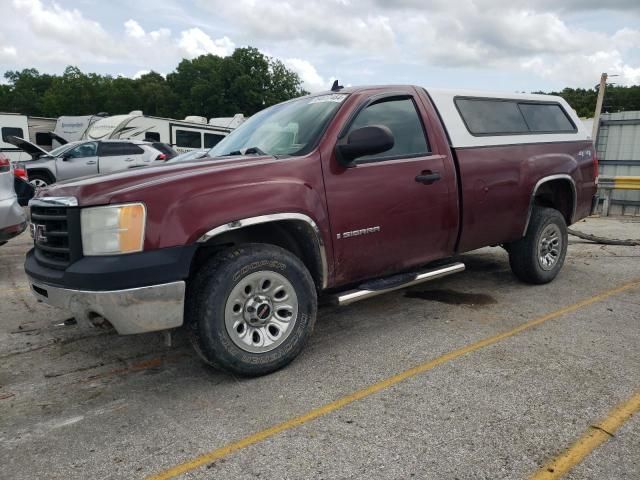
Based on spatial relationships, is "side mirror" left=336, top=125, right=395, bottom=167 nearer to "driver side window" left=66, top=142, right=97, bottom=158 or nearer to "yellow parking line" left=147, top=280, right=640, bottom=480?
"yellow parking line" left=147, top=280, right=640, bottom=480

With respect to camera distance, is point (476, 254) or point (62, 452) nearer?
point (62, 452)

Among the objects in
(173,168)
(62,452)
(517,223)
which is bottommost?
(62,452)

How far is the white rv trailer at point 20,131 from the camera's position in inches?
695

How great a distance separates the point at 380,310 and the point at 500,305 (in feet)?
Result: 3.56

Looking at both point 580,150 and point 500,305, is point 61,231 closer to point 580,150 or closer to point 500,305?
point 500,305

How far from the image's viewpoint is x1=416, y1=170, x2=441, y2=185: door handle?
3.91m

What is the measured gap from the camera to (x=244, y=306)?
310cm

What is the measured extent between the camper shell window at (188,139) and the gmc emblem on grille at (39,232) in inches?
754

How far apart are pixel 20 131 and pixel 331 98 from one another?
19170mm

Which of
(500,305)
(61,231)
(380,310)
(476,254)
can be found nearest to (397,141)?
(380,310)

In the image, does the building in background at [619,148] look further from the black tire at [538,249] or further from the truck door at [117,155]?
the truck door at [117,155]

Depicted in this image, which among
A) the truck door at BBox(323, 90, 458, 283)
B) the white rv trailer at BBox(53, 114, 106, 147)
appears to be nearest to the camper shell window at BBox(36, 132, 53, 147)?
the white rv trailer at BBox(53, 114, 106, 147)

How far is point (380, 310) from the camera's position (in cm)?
455

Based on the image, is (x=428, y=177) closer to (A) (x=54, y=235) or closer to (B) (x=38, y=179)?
(A) (x=54, y=235)
